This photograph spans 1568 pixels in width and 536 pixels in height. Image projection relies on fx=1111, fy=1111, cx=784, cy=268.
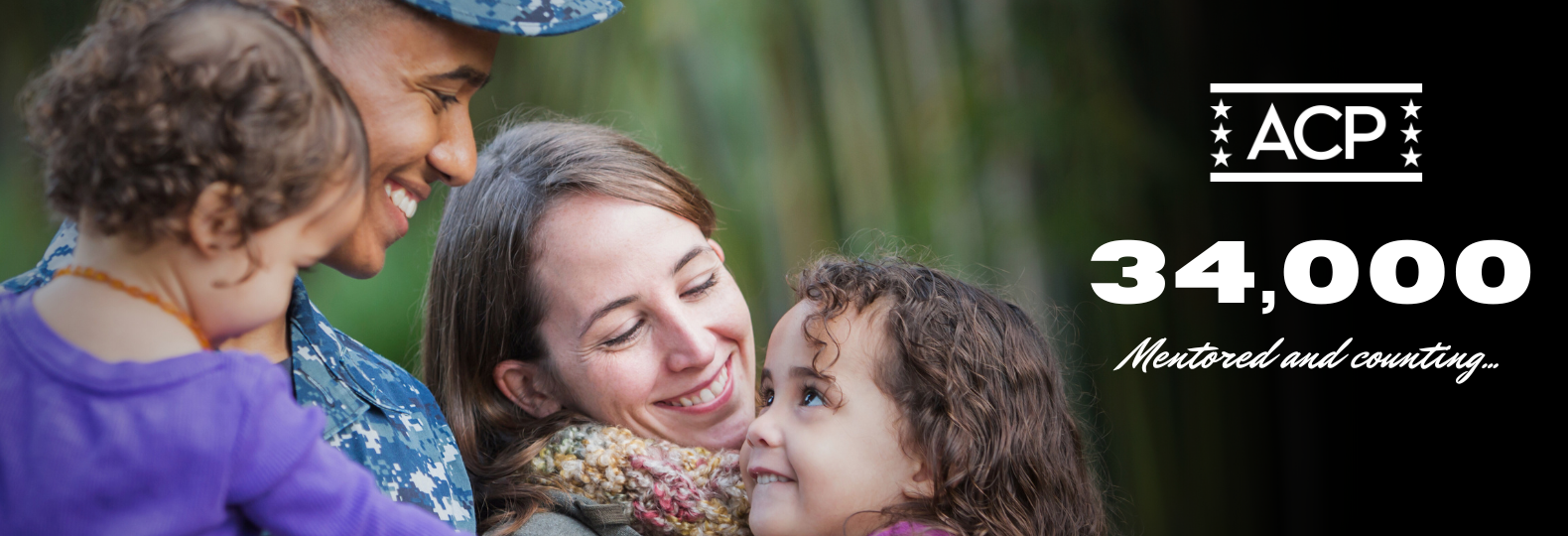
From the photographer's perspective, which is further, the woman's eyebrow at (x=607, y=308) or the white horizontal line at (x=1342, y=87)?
the white horizontal line at (x=1342, y=87)

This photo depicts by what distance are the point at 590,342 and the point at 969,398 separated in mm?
616

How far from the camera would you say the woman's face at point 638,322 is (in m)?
1.76

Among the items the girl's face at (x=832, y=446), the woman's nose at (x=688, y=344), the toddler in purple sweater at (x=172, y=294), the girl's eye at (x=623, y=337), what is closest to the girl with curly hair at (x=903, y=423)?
the girl's face at (x=832, y=446)

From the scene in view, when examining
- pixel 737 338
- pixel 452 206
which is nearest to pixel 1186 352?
pixel 737 338

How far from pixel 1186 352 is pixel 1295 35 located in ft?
3.87

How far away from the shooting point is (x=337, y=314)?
338 centimetres

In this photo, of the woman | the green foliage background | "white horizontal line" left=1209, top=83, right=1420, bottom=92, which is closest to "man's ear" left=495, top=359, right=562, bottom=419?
the woman

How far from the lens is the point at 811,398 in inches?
62.1

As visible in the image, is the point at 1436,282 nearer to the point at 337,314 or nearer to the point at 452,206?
the point at 452,206

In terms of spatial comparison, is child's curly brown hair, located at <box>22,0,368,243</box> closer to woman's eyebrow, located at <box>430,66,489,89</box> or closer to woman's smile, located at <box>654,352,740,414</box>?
woman's eyebrow, located at <box>430,66,489,89</box>

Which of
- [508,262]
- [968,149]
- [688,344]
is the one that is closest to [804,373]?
[688,344]

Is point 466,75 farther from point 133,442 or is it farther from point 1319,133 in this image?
point 1319,133

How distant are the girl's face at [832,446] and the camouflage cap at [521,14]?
22.3 inches

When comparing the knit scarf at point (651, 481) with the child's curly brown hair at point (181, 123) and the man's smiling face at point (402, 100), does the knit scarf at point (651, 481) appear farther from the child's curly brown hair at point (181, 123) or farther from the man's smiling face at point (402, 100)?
the child's curly brown hair at point (181, 123)
